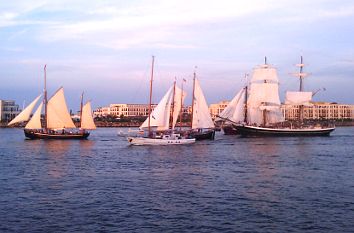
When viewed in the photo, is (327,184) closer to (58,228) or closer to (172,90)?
(58,228)

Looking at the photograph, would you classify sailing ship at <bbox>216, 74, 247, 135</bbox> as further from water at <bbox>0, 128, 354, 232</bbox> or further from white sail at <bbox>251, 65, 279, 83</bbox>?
water at <bbox>0, 128, 354, 232</bbox>

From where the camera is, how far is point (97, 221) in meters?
20.9

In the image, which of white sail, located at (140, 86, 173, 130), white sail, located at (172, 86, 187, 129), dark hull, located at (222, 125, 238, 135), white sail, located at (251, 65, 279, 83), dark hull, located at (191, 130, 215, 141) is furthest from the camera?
white sail, located at (251, 65, 279, 83)

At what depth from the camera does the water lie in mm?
20422

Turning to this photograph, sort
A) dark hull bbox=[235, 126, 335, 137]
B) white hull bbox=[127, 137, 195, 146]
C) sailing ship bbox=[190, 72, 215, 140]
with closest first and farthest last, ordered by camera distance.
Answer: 1. white hull bbox=[127, 137, 195, 146]
2. sailing ship bbox=[190, 72, 215, 140]
3. dark hull bbox=[235, 126, 335, 137]

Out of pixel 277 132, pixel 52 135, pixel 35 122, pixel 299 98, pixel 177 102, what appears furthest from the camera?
pixel 299 98

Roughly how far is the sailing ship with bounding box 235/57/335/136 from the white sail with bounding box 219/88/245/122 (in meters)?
1.67

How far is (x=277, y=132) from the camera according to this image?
326 feet

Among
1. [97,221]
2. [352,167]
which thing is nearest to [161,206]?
[97,221]

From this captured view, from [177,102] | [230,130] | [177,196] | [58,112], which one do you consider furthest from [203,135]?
[177,196]

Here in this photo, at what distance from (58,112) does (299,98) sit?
59778mm

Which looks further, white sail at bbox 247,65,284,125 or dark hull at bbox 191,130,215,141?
white sail at bbox 247,65,284,125

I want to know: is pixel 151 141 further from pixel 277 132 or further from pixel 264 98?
pixel 264 98

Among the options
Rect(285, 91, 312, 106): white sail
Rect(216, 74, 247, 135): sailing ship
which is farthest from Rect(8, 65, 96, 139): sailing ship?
Rect(285, 91, 312, 106): white sail
